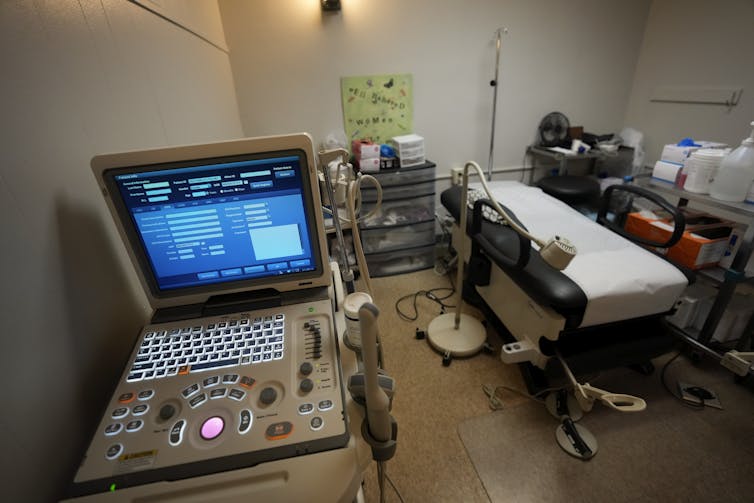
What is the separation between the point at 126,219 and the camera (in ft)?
2.08

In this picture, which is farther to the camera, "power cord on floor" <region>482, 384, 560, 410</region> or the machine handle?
"power cord on floor" <region>482, 384, 560, 410</region>

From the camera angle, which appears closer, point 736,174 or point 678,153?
point 736,174

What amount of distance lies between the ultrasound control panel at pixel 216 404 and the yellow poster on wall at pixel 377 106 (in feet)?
6.22

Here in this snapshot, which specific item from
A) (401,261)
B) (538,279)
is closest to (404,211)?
(401,261)

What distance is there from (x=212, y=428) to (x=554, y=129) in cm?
277

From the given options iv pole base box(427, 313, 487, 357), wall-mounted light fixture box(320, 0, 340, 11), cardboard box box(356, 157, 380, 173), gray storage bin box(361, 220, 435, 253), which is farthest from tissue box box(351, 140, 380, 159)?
iv pole base box(427, 313, 487, 357)

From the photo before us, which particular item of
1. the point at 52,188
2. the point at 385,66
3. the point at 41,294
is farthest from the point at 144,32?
the point at 385,66

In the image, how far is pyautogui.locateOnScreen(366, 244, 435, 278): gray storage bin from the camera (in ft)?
7.61

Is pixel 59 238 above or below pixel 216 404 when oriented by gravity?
above

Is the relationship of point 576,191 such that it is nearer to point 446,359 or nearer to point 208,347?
point 446,359

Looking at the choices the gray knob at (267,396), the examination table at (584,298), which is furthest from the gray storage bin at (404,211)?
the gray knob at (267,396)

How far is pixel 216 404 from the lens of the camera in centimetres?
54

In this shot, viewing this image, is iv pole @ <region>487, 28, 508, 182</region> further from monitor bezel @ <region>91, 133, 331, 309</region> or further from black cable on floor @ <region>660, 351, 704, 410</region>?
monitor bezel @ <region>91, 133, 331, 309</region>

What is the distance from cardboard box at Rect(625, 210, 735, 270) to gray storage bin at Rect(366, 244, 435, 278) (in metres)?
1.18
